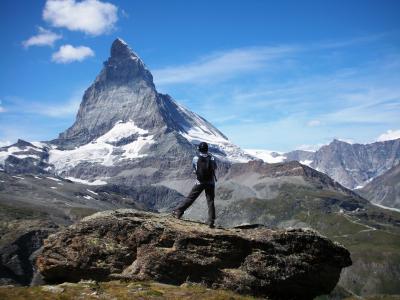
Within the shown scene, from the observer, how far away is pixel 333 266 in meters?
32.1

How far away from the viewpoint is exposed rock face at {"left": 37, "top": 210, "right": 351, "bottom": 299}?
29.5 metres

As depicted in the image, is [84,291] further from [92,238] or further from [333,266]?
[333,266]

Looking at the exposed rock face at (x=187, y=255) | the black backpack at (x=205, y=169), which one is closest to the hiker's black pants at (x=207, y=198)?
the black backpack at (x=205, y=169)

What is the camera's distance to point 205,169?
108ft

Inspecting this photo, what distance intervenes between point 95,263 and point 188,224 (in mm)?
6103

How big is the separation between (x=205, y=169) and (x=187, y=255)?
5.99 metres

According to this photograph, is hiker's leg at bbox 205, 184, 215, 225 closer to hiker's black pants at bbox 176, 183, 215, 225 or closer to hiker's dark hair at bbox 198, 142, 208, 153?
hiker's black pants at bbox 176, 183, 215, 225

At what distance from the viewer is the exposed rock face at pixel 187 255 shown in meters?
29.5

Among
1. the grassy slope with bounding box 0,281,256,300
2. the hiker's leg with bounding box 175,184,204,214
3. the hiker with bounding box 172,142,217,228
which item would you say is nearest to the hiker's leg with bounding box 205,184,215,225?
the hiker with bounding box 172,142,217,228

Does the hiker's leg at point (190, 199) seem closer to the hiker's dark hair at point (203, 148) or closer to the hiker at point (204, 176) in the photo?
the hiker at point (204, 176)

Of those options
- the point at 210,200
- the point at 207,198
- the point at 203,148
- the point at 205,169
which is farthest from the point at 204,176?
the point at 203,148

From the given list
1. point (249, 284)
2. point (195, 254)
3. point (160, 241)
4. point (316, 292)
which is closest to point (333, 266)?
point (316, 292)

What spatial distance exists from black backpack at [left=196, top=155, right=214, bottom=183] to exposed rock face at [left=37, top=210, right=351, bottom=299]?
10.6ft

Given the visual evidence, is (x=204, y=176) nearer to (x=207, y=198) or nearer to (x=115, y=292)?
(x=207, y=198)
